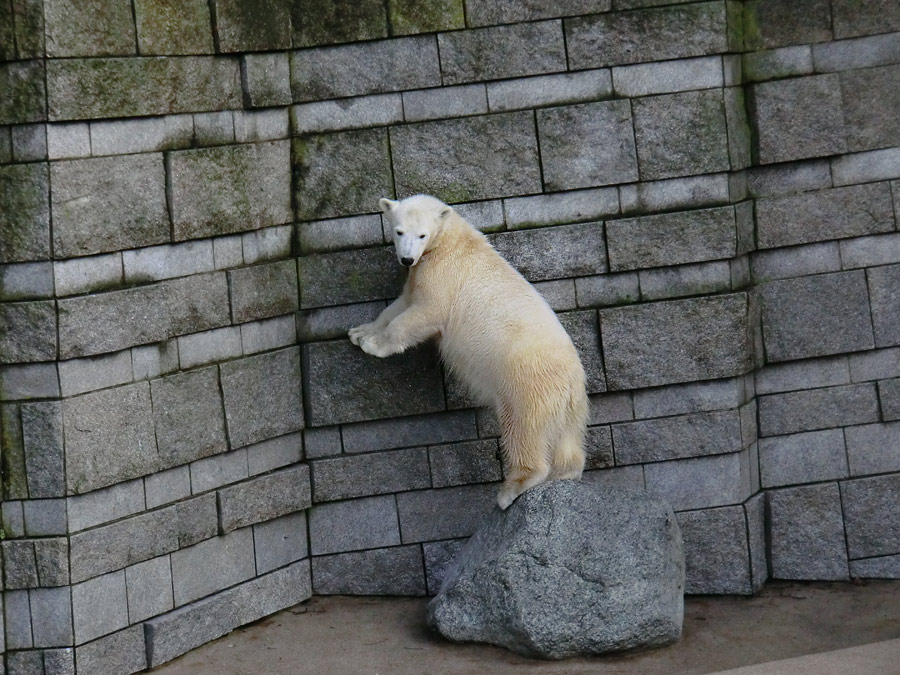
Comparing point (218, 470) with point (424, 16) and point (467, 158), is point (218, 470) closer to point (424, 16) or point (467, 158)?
point (467, 158)

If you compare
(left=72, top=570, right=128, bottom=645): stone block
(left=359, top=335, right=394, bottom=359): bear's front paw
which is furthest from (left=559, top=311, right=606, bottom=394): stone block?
(left=72, top=570, right=128, bottom=645): stone block

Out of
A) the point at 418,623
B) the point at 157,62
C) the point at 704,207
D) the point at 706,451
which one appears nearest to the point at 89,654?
the point at 418,623

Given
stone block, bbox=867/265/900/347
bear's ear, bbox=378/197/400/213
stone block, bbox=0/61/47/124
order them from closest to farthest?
stone block, bbox=0/61/47/124 < bear's ear, bbox=378/197/400/213 < stone block, bbox=867/265/900/347

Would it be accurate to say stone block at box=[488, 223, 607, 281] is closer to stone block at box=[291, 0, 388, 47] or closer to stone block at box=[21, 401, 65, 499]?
stone block at box=[291, 0, 388, 47]

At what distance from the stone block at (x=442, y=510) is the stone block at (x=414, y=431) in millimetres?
246

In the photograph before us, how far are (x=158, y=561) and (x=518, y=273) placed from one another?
6.47 ft

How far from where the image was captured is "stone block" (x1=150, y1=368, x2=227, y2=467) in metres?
4.73

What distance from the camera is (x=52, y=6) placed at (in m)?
4.23

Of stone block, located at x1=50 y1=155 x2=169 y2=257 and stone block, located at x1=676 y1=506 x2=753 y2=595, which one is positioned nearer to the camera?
stone block, located at x1=50 y1=155 x2=169 y2=257

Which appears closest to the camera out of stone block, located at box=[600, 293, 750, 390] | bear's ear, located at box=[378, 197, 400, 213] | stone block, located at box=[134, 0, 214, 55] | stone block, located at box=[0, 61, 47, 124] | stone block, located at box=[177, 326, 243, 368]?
stone block, located at box=[0, 61, 47, 124]

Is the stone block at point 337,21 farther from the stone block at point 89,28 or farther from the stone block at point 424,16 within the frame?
the stone block at point 89,28

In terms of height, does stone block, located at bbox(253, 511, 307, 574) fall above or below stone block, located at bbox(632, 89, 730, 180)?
below

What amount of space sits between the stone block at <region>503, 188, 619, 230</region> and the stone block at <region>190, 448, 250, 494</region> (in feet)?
5.37

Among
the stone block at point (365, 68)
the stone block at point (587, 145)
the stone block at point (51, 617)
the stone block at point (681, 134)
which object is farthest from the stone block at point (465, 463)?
the stone block at point (51, 617)
